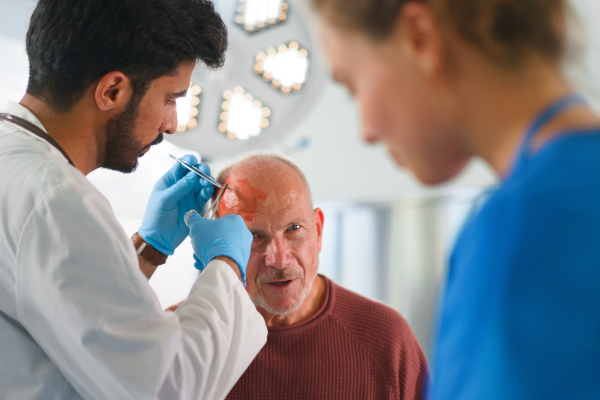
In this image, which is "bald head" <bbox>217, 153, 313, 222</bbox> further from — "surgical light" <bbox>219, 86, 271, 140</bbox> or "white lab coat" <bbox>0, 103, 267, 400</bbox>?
"white lab coat" <bbox>0, 103, 267, 400</bbox>

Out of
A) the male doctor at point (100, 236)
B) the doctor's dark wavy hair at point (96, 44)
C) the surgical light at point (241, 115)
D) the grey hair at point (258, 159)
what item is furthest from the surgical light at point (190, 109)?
the doctor's dark wavy hair at point (96, 44)

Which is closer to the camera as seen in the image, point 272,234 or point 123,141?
point 123,141

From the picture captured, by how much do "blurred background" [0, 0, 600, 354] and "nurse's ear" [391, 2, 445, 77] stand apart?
4.03ft

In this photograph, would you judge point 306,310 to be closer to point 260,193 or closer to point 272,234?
point 272,234

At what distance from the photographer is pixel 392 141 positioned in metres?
0.59

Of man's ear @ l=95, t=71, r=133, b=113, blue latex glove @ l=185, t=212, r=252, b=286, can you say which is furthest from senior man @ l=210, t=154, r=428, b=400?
man's ear @ l=95, t=71, r=133, b=113

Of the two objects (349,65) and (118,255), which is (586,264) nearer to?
(349,65)

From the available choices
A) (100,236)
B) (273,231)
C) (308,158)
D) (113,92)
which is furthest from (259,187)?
(308,158)

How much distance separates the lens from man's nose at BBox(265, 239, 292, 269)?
1.65 meters

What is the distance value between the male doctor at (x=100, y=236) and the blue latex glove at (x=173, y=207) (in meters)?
0.31

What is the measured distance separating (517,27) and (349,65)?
0.18m

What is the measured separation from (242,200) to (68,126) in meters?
0.60

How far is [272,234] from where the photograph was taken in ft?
5.51

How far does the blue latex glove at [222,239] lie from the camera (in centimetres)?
134
